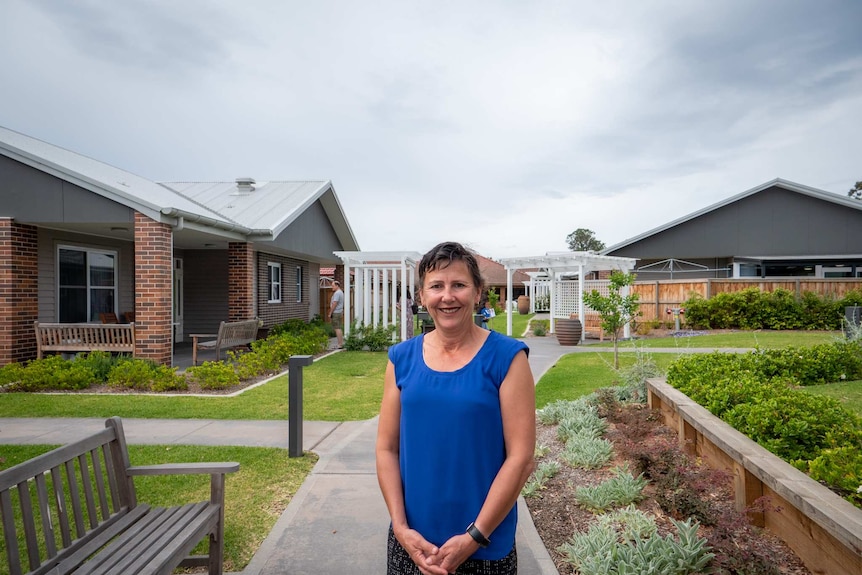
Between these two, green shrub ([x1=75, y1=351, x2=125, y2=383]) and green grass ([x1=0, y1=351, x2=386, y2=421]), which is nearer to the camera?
green grass ([x1=0, y1=351, x2=386, y2=421])

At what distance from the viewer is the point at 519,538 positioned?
3.39 meters

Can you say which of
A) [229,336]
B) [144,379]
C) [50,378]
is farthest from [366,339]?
[50,378]

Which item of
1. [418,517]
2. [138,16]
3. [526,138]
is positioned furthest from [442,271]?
[526,138]

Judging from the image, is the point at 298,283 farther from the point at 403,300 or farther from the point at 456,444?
the point at 456,444

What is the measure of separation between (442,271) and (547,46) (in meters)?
9.35

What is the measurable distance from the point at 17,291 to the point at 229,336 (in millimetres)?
3815

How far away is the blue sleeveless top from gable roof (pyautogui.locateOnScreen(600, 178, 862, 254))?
24012mm

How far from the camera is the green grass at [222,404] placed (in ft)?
22.6

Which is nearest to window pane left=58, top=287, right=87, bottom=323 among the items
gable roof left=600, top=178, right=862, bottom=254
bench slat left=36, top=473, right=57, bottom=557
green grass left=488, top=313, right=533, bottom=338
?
bench slat left=36, top=473, right=57, bottom=557

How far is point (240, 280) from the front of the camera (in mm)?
13125

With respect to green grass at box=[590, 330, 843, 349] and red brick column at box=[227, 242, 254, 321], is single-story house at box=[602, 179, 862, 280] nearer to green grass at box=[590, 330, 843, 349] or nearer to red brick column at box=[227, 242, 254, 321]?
green grass at box=[590, 330, 843, 349]

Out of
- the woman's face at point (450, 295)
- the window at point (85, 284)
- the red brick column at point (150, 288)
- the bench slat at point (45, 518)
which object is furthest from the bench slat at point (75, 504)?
the window at point (85, 284)

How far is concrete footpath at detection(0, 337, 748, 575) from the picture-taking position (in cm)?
314

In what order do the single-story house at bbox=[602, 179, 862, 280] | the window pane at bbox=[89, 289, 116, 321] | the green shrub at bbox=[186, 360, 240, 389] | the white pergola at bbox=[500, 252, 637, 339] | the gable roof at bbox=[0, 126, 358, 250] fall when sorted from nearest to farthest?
the green shrub at bbox=[186, 360, 240, 389]
the gable roof at bbox=[0, 126, 358, 250]
the window pane at bbox=[89, 289, 116, 321]
the white pergola at bbox=[500, 252, 637, 339]
the single-story house at bbox=[602, 179, 862, 280]
